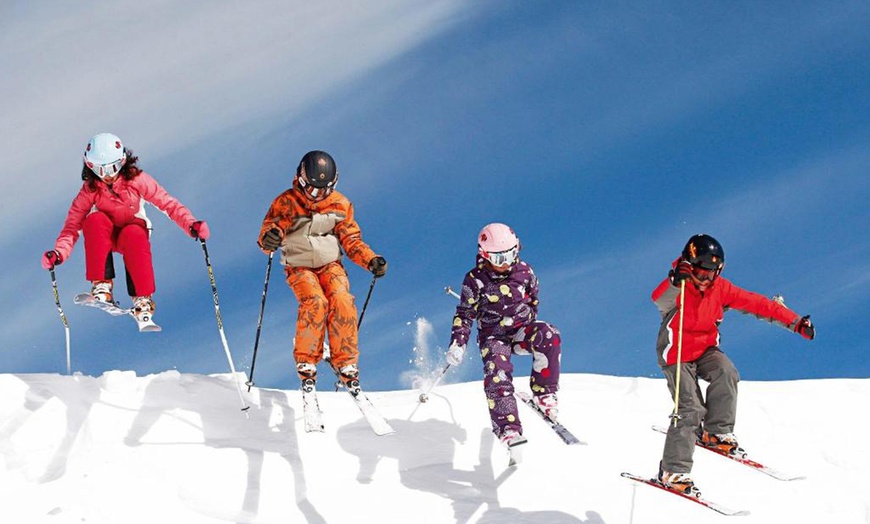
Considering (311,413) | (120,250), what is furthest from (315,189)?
(120,250)

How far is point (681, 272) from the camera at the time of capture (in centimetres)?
820

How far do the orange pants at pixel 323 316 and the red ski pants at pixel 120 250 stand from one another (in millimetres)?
1918

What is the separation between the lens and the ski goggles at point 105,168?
984 centimetres

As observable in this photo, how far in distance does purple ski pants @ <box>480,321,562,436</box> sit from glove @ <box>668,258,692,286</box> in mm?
1464

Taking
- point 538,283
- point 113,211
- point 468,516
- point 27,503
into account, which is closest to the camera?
point 27,503

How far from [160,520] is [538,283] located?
4326 millimetres

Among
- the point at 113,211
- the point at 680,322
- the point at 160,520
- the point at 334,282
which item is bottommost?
the point at 160,520

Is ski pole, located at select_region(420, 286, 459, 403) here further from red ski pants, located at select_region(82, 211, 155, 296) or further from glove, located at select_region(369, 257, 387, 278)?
red ski pants, located at select_region(82, 211, 155, 296)

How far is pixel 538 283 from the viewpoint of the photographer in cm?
935

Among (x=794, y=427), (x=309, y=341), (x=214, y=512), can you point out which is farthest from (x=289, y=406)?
(x=794, y=427)

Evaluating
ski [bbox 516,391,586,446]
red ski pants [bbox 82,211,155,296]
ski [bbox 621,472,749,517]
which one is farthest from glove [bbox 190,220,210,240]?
ski [bbox 621,472,749,517]

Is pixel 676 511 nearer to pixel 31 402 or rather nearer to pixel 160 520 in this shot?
pixel 160 520

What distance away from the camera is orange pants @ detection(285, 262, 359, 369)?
345 inches

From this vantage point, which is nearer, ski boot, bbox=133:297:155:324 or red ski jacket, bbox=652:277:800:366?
red ski jacket, bbox=652:277:800:366
